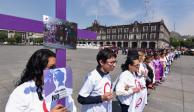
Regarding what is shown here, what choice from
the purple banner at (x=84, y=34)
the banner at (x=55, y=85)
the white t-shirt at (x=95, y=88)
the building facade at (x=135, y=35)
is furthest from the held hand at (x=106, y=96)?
the building facade at (x=135, y=35)

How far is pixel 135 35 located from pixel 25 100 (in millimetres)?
99123

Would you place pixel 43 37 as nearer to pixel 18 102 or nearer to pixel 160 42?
pixel 18 102

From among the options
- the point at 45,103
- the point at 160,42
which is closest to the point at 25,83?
the point at 45,103

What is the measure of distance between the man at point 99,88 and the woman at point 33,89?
1003mm

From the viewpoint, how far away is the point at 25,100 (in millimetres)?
1682

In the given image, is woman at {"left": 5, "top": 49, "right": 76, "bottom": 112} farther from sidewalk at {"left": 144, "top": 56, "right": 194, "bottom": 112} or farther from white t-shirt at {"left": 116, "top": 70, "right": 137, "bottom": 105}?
sidewalk at {"left": 144, "top": 56, "right": 194, "bottom": 112}

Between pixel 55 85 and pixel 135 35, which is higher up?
pixel 135 35

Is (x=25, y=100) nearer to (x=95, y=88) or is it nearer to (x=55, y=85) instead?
(x=55, y=85)

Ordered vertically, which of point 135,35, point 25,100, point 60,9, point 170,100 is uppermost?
point 135,35

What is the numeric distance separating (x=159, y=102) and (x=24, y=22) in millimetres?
6096

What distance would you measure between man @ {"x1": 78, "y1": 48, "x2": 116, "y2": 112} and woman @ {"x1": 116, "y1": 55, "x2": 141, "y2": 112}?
760 mm

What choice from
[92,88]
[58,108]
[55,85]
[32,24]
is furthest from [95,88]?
[32,24]

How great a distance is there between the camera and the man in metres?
2.75

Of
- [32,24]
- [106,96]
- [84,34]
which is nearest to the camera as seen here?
[32,24]
